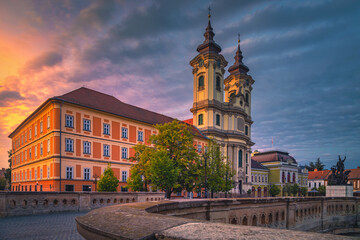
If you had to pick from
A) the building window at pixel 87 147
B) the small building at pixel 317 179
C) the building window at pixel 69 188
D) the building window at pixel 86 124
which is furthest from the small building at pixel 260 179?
the building window at pixel 69 188

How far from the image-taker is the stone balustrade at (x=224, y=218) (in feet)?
7.95

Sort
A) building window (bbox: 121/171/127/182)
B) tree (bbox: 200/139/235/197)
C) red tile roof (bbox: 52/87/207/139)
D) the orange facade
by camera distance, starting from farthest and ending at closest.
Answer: building window (bbox: 121/171/127/182) < red tile roof (bbox: 52/87/207/139) < tree (bbox: 200/139/235/197) < the orange facade

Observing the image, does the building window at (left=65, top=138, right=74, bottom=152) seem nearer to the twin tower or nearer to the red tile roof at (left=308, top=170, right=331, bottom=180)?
the twin tower

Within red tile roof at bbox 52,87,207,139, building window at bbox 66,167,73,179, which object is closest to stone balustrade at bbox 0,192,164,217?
red tile roof at bbox 52,87,207,139

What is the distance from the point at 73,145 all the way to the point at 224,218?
1035 inches

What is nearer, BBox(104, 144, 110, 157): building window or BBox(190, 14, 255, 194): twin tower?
BBox(104, 144, 110, 157): building window

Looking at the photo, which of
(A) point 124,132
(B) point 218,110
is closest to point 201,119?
(B) point 218,110

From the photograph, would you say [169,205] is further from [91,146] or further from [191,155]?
[91,146]

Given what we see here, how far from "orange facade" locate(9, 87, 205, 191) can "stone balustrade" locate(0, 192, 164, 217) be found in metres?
14.5

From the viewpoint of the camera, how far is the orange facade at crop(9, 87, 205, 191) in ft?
95.5

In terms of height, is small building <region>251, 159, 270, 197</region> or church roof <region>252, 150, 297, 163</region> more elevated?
church roof <region>252, 150, 297, 163</region>

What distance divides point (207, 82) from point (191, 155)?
3154 centimetres

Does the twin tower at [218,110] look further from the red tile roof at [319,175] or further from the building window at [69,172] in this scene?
the red tile roof at [319,175]

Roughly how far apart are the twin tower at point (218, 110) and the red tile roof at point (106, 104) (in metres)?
14.4
